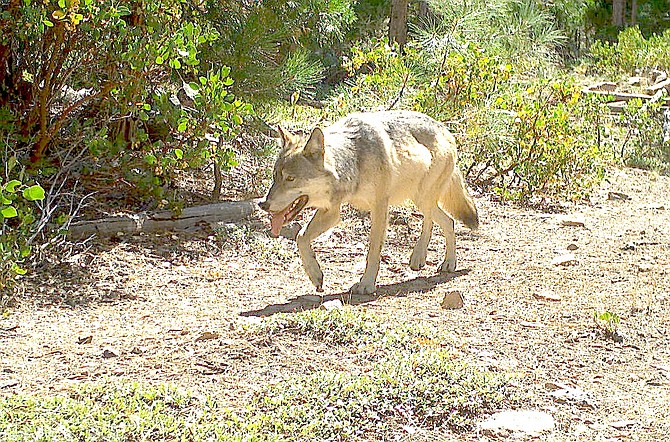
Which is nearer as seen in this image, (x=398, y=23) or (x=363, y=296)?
(x=363, y=296)

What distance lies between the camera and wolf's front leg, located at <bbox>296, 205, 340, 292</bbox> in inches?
260

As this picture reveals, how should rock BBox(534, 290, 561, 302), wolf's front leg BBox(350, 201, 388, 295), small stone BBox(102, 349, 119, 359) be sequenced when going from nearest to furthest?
1. small stone BBox(102, 349, 119, 359)
2. rock BBox(534, 290, 561, 302)
3. wolf's front leg BBox(350, 201, 388, 295)

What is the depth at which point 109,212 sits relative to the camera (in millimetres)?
8086

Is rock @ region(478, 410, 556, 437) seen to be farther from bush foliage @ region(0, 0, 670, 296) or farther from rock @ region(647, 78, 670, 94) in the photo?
rock @ region(647, 78, 670, 94)

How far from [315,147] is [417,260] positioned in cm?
191

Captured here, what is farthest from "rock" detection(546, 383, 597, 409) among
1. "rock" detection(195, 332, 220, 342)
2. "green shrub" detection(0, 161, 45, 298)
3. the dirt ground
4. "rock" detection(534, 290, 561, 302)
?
"green shrub" detection(0, 161, 45, 298)

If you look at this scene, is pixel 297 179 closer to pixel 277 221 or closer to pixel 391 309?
pixel 277 221

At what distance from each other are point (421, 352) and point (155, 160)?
3.28 meters

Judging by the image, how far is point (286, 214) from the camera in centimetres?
641

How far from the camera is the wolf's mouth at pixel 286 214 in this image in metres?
6.30

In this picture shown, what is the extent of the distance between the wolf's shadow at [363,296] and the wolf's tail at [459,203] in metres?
0.49

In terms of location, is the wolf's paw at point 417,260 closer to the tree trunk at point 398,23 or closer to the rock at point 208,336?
the rock at point 208,336

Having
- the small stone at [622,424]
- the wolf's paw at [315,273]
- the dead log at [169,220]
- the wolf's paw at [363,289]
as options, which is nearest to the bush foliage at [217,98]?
the dead log at [169,220]

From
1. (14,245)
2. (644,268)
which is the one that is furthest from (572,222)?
(14,245)
